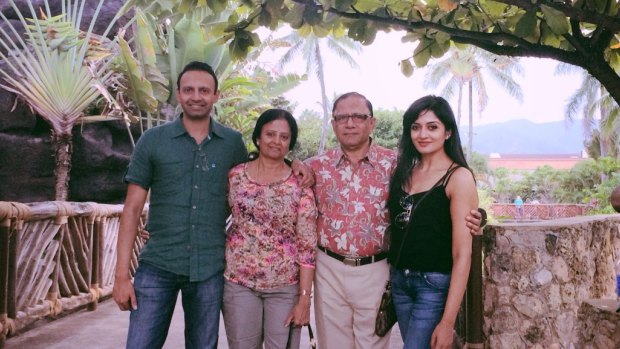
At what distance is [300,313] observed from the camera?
2.64 metres

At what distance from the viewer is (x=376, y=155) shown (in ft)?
9.53

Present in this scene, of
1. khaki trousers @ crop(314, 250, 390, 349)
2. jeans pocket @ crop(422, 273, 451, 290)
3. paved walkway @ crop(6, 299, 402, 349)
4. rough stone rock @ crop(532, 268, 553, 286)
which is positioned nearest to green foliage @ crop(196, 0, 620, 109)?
jeans pocket @ crop(422, 273, 451, 290)

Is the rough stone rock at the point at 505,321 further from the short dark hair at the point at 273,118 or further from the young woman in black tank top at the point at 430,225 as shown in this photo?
the short dark hair at the point at 273,118

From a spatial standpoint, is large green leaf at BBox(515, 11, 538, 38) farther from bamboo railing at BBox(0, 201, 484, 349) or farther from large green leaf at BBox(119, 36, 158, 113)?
large green leaf at BBox(119, 36, 158, 113)

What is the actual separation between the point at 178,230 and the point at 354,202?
0.84 metres

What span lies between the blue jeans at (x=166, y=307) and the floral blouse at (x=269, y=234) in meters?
0.14

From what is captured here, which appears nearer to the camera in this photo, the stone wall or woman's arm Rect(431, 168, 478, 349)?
woman's arm Rect(431, 168, 478, 349)

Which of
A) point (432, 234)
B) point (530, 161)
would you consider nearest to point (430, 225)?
point (432, 234)

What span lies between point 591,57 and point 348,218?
4.11ft

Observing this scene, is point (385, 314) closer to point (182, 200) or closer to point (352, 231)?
point (352, 231)

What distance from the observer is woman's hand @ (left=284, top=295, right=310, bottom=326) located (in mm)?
2645

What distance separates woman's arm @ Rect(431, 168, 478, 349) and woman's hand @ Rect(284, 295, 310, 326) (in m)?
0.59

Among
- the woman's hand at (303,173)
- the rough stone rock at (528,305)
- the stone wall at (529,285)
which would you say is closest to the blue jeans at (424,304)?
the woman's hand at (303,173)

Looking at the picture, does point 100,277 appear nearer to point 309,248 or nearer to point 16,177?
point 309,248
